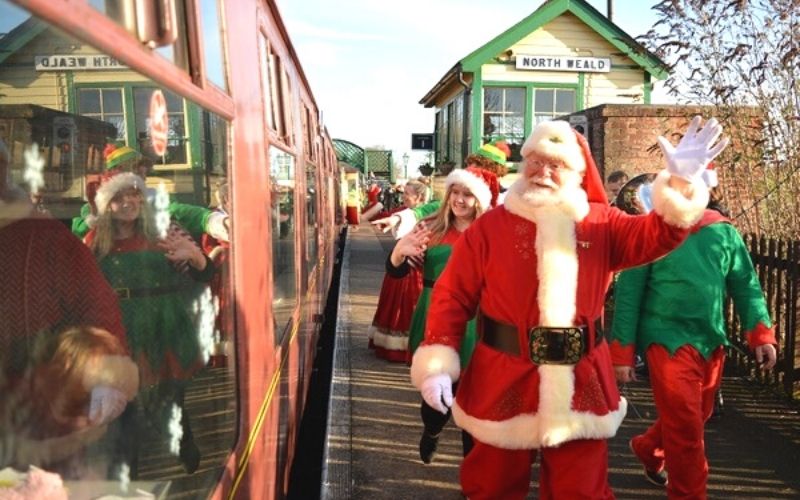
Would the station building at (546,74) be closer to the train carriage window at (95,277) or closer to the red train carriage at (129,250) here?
the red train carriage at (129,250)

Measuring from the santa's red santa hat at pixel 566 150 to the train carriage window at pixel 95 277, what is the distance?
165 centimetres

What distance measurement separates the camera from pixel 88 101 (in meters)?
1.36

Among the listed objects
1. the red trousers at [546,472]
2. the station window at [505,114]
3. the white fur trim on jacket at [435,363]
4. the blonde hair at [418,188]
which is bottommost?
the red trousers at [546,472]

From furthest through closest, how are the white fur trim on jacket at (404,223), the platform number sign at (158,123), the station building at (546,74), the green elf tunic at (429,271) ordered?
the station building at (546,74), the white fur trim on jacket at (404,223), the green elf tunic at (429,271), the platform number sign at (158,123)

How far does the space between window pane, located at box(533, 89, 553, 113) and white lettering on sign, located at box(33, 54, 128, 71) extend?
19.8 m

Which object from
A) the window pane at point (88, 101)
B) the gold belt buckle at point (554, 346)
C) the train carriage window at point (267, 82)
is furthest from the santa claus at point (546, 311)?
the window pane at point (88, 101)

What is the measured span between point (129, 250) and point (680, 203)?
6.80 ft

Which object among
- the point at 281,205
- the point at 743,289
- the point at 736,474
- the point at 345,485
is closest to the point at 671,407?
the point at 743,289

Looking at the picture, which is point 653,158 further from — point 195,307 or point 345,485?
point 195,307

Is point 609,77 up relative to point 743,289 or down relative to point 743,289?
up

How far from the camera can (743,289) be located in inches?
164

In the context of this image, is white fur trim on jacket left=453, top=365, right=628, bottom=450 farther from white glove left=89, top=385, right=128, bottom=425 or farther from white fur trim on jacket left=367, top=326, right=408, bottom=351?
white fur trim on jacket left=367, top=326, right=408, bottom=351

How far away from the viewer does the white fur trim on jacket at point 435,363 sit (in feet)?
10.5

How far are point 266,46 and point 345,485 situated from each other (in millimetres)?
2369
